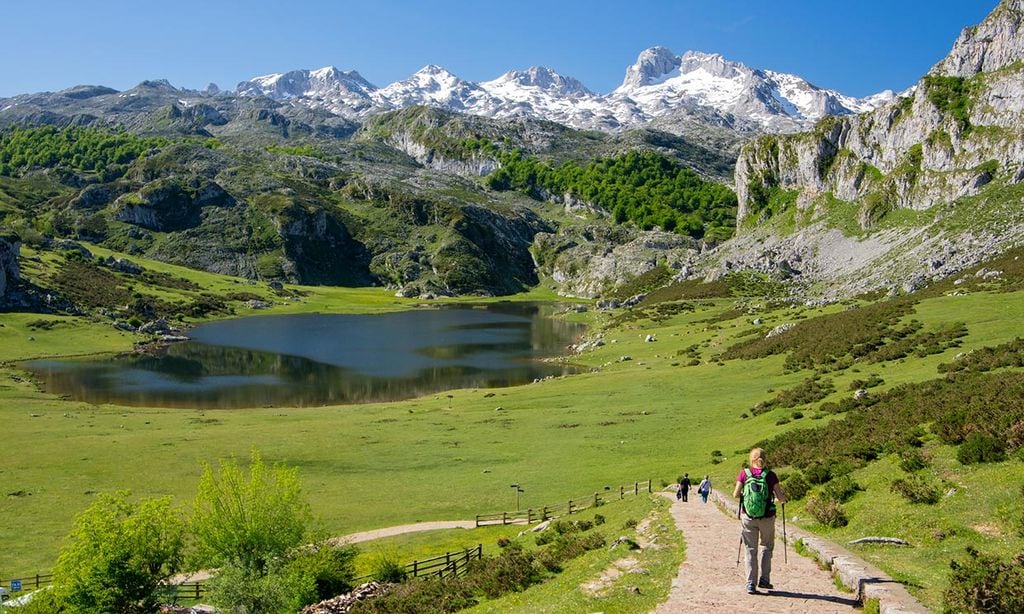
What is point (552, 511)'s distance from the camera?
42.7 meters

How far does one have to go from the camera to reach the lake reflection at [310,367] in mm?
102562

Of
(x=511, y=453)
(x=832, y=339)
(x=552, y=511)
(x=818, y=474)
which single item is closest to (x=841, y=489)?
(x=818, y=474)

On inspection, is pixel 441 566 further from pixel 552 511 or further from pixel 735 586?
pixel 735 586

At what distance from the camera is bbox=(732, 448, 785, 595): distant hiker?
54.1 ft

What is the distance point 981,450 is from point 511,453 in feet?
131

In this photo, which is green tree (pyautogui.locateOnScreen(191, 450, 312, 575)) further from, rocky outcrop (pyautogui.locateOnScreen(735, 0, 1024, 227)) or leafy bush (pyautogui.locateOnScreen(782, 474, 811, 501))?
rocky outcrop (pyautogui.locateOnScreen(735, 0, 1024, 227))

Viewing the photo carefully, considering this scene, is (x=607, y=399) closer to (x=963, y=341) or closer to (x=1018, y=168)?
(x=963, y=341)

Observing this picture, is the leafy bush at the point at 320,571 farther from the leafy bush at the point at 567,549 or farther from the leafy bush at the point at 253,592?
the leafy bush at the point at 567,549

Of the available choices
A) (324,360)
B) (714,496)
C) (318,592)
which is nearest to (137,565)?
(318,592)

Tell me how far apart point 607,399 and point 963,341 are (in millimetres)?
35552

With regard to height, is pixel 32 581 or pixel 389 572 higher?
pixel 389 572

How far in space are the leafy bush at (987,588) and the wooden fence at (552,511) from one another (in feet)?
87.7

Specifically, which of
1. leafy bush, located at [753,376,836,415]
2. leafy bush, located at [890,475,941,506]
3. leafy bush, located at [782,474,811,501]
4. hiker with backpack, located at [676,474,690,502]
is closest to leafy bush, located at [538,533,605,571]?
hiker with backpack, located at [676,474,690,502]

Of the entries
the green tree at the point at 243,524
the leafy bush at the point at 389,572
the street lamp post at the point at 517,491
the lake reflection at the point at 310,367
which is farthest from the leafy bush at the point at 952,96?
the green tree at the point at 243,524
